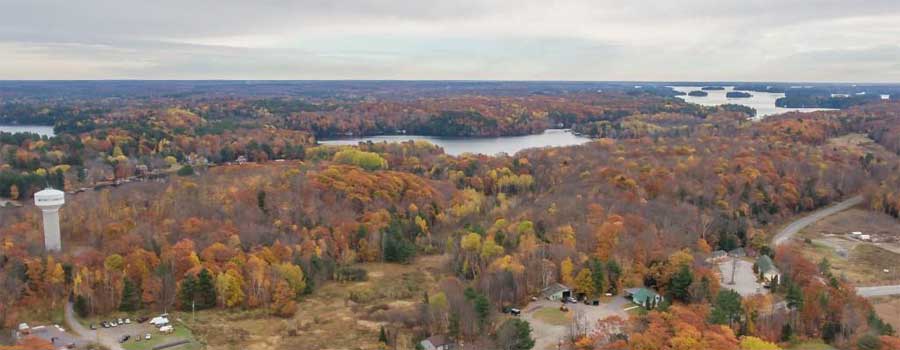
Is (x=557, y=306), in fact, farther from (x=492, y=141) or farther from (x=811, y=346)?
(x=492, y=141)

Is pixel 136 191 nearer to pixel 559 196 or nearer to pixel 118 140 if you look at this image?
pixel 559 196

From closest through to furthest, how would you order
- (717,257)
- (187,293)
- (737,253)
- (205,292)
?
(187,293), (205,292), (717,257), (737,253)

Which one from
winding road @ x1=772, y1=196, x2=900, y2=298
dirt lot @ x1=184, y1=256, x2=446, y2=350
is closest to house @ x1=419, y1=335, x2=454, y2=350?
dirt lot @ x1=184, y1=256, x2=446, y2=350

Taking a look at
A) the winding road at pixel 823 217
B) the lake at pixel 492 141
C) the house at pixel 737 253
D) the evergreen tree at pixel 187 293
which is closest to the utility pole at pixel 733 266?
the house at pixel 737 253

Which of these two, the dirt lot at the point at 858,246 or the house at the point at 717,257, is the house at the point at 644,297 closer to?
the house at the point at 717,257

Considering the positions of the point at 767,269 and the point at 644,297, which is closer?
the point at 644,297

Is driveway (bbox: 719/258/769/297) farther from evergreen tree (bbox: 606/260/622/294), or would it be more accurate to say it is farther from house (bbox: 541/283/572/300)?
house (bbox: 541/283/572/300)

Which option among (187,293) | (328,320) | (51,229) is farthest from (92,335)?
(51,229)
